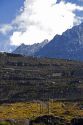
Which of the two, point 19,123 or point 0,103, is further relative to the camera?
point 0,103

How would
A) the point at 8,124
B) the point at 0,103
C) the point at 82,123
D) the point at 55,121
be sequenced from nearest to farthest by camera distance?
the point at 8,124 → the point at 82,123 → the point at 55,121 → the point at 0,103

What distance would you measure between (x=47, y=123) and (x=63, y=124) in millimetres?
3870

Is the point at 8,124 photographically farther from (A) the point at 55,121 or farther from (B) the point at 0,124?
(A) the point at 55,121

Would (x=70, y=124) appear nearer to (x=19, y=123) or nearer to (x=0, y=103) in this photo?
(x=19, y=123)

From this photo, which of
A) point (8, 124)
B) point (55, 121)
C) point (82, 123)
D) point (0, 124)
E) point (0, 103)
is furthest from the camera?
point (0, 103)

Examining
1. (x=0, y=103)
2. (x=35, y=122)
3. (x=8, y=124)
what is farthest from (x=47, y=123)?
(x=0, y=103)

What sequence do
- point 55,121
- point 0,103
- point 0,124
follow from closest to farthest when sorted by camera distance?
1. point 0,124
2. point 55,121
3. point 0,103

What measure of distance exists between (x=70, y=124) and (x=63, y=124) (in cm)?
173

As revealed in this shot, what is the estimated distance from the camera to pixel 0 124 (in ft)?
273

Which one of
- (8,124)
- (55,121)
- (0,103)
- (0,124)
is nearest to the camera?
(0,124)

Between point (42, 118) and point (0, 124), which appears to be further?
point (42, 118)

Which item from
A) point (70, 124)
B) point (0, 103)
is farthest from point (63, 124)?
point (0, 103)

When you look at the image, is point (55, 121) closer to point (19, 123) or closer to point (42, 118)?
point (42, 118)

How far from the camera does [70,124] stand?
98750 millimetres
